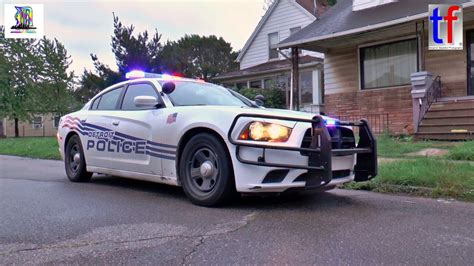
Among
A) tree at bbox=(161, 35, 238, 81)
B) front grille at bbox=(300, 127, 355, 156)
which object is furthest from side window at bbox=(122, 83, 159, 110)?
tree at bbox=(161, 35, 238, 81)

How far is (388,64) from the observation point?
14680 mm

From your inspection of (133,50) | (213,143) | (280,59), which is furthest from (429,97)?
(133,50)

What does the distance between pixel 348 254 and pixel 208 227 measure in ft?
4.36

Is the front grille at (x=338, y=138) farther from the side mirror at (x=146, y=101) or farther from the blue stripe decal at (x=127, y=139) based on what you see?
the side mirror at (x=146, y=101)

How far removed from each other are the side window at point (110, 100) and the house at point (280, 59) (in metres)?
14.6

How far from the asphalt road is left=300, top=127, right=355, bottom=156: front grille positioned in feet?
2.18

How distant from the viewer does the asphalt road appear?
3396 mm

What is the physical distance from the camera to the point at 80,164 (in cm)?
714

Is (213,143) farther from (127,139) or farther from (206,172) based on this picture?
(127,139)

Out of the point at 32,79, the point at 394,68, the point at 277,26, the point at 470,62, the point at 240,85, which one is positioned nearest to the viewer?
the point at 470,62

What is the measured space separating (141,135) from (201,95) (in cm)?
92

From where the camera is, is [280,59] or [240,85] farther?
[240,85]

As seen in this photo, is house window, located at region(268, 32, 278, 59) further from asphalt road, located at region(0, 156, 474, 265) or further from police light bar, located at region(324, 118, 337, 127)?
police light bar, located at region(324, 118, 337, 127)

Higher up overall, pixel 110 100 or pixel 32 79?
pixel 32 79
